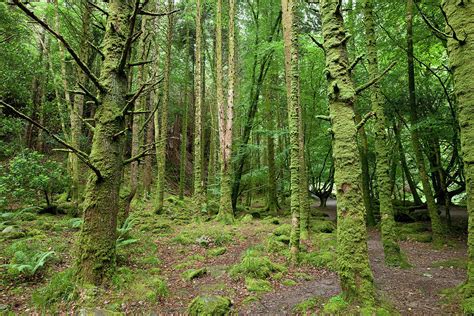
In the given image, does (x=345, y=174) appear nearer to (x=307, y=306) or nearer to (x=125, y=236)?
(x=307, y=306)

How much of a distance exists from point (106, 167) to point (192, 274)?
2.89 meters

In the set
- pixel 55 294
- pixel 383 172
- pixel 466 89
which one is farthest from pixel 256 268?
pixel 466 89

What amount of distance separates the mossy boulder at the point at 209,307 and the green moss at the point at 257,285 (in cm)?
95

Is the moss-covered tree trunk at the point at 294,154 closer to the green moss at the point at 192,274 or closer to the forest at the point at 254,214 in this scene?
the forest at the point at 254,214

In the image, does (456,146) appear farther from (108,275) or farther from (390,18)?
(108,275)

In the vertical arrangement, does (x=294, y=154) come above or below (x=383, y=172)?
above

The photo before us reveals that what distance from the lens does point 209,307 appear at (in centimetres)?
382

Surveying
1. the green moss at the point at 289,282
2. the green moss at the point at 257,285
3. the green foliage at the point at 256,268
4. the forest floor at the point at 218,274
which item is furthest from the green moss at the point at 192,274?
the green moss at the point at 289,282

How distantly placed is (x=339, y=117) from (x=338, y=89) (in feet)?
1.31

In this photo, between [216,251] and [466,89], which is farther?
[216,251]

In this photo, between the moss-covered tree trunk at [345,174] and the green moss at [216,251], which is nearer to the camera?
the moss-covered tree trunk at [345,174]

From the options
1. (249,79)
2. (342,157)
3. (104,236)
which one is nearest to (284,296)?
(342,157)

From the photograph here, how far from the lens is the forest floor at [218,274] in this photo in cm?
379

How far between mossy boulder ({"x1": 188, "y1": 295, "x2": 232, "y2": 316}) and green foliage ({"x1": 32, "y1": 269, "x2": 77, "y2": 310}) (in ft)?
5.43
